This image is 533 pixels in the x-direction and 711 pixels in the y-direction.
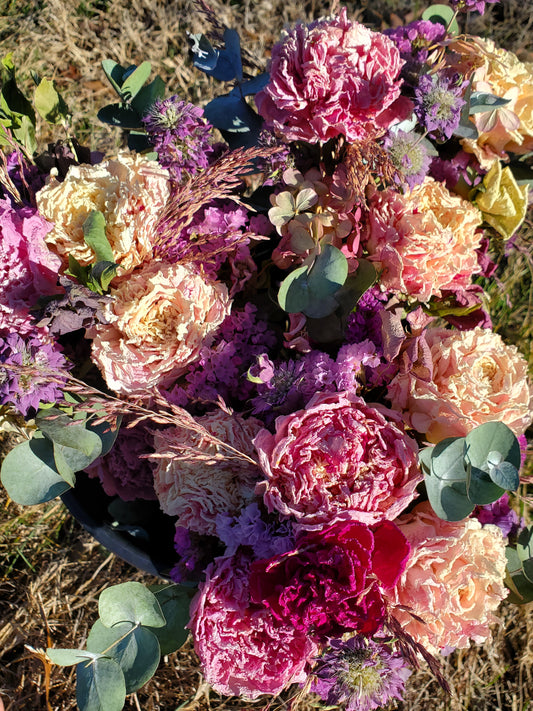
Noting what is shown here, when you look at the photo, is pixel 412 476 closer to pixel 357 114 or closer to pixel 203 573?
pixel 203 573

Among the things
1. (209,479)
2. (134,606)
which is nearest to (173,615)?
(134,606)

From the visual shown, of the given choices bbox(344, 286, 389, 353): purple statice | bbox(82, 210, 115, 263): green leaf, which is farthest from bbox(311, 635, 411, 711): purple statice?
bbox(82, 210, 115, 263): green leaf

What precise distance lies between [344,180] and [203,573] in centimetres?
56

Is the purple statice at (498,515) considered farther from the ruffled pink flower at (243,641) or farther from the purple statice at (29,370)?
the purple statice at (29,370)

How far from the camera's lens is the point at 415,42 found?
34.4 inches

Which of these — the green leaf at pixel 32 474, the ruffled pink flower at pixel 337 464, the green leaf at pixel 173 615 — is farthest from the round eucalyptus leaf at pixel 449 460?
the green leaf at pixel 32 474

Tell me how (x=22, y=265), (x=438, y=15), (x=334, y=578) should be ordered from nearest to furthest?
1. (x=334, y=578)
2. (x=22, y=265)
3. (x=438, y=15)

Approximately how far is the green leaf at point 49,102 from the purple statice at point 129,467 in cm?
48

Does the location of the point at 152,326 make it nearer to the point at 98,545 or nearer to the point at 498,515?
the point at 498,515

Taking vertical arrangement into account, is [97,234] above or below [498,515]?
above

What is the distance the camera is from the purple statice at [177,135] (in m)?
0.84

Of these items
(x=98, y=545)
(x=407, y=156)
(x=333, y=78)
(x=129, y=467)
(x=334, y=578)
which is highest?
(x=333, y=78)

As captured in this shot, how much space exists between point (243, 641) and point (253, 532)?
0.13m

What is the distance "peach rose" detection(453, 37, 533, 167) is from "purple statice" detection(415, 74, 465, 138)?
0.28 feet
